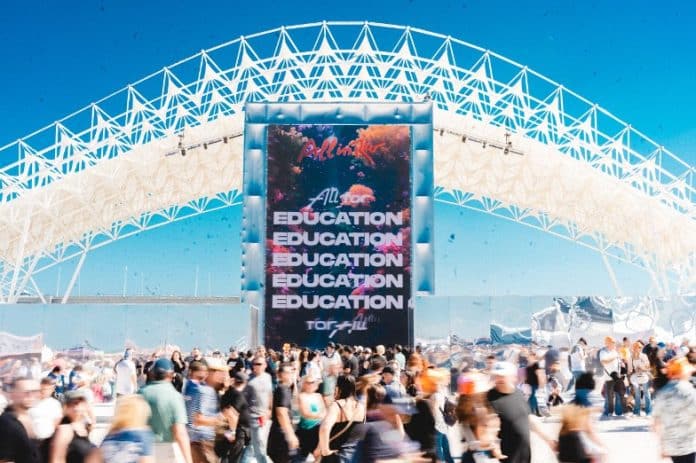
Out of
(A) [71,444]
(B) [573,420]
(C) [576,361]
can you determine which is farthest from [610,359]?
(A) [71,444]

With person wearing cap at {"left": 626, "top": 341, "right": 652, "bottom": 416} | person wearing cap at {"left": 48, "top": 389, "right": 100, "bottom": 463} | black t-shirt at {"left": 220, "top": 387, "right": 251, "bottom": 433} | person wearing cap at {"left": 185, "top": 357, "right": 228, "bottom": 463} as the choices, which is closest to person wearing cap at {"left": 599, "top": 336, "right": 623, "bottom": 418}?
person wearing cap at {"left": 626, "top": 341, "right": 652, "bottom": 416}

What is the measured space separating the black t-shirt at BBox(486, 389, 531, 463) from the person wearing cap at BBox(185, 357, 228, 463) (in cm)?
280

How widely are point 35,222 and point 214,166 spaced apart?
9857mm

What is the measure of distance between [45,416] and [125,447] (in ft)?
5.63

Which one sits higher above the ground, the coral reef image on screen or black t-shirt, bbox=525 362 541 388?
the coral reef image on screen

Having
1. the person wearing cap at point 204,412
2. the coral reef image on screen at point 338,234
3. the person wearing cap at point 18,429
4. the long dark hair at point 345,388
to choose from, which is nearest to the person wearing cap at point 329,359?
→ the person wearing cap at point 204,412

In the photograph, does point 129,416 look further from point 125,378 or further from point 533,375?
point 125,378

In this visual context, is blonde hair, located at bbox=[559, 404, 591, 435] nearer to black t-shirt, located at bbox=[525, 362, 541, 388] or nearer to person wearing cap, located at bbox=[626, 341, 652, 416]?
black t-shirt, located at bbox=[525, 362, 541, 388]

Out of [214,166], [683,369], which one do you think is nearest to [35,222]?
[214,166]

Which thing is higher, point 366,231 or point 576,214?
point 576,214

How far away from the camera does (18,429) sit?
554 centimetres

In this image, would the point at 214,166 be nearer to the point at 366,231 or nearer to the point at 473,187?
the point at 473,187

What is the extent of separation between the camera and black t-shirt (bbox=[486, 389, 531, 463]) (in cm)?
626

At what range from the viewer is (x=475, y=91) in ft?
121
